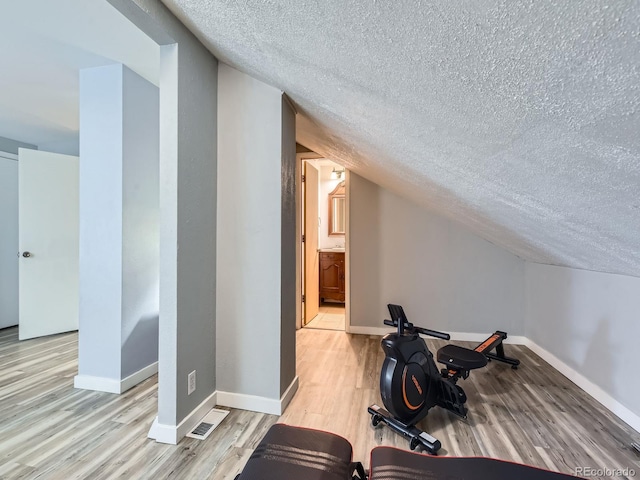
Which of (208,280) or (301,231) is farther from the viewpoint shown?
(301,231)

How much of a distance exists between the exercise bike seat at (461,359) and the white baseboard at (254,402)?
1.12 m

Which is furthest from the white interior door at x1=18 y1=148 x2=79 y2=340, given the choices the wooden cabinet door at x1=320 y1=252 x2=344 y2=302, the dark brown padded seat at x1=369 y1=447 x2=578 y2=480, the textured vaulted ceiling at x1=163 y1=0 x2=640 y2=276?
the dark brown padded seat at x1=369 y1=447 x2=578 y2=480

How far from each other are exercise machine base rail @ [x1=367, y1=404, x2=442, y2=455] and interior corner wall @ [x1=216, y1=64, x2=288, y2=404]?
2.04 feet

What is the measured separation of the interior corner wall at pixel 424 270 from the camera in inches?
130

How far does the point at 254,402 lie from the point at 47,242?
325cm

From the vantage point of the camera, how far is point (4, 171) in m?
3.75

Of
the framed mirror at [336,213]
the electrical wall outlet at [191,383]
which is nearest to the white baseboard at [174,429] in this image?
the electrical wall outlet at [191,383]

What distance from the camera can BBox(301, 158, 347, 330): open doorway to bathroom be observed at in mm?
4031

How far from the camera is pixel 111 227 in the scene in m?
2.26

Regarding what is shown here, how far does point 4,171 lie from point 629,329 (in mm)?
6314

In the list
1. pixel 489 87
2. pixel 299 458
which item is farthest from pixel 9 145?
pixel 489 87

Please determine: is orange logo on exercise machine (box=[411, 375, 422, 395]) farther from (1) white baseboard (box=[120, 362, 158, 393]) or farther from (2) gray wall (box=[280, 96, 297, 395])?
(1) white baseboard (box=[120, 362, 158, 393])

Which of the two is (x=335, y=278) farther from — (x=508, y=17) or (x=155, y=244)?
(x=508, y=17)

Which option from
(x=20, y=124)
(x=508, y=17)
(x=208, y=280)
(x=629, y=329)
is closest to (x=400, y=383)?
(x=208, y=280)
